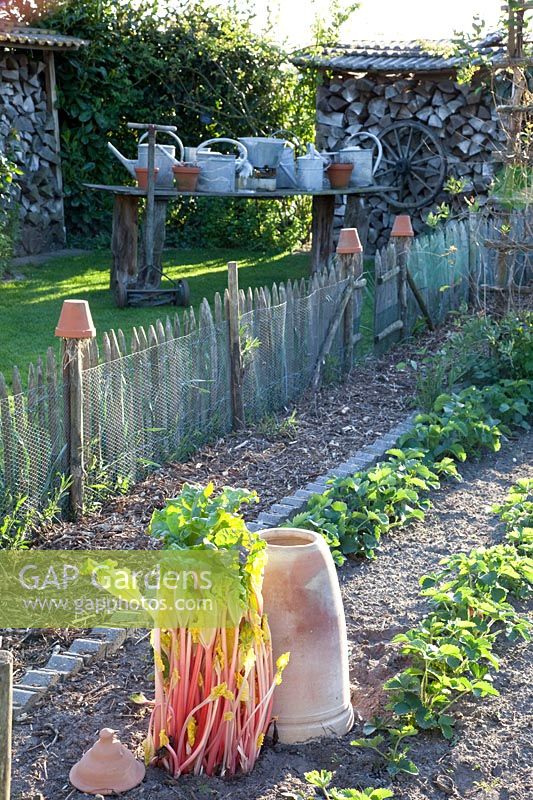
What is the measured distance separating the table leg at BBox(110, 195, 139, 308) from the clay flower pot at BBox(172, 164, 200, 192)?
1.84 feet

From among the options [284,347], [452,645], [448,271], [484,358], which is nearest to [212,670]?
[452,645]

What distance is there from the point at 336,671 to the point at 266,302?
Result: 3.76 metres

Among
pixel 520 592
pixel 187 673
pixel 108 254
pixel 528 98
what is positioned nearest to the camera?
pixel 187 673

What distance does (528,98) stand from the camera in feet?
25.0

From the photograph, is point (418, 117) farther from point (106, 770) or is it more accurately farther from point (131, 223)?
point (106, 770)

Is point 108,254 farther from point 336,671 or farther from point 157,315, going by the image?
point 336,671

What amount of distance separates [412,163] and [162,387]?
9.21 m

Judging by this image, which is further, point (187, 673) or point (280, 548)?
point (280, 548)

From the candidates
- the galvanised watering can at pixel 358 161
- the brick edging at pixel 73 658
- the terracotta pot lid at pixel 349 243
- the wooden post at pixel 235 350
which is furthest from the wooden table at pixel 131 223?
the brick edging at pixel 73 658

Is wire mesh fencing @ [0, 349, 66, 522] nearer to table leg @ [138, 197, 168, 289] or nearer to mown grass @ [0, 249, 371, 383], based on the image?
mown grass @ [0, 249, 371, 383]

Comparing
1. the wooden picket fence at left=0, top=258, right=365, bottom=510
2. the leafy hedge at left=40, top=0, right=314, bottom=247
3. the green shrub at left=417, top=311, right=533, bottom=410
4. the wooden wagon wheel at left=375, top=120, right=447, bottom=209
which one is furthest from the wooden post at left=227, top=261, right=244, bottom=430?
the leafy hedge at left=40, top=0, right=314, bottom=247

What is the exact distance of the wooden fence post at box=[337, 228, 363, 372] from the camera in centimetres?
776

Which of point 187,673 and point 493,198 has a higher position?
point 493,198

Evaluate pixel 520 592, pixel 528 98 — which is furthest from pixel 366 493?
pixel 528 98
